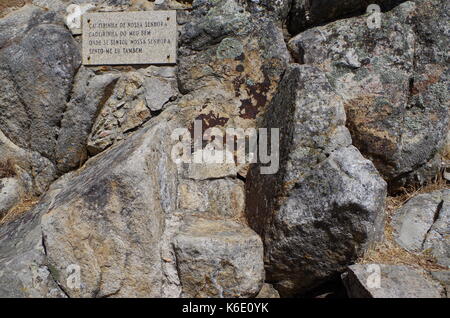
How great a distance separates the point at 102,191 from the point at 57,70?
178cm

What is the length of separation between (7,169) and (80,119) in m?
0.83

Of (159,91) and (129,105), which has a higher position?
(159,91)

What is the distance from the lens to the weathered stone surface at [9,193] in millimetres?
4199

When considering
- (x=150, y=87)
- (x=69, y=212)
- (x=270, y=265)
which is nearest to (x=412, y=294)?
(x=270, y=265)

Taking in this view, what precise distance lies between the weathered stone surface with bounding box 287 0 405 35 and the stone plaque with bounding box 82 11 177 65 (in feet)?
3.77

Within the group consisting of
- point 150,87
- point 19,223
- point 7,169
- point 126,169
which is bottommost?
point 19,223

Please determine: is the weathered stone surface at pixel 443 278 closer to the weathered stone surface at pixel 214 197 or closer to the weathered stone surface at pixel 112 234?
the weathered stone surface at pixel 214 197

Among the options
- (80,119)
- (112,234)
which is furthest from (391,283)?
(80,119)

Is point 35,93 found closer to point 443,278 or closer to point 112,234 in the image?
point 112,234

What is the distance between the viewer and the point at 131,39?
443 centimetres

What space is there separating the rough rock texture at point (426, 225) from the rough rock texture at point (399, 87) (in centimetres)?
23

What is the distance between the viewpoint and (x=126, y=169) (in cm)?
315

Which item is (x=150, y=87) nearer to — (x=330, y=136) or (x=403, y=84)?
(x=330, y=136)

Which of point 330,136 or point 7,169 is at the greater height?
point 330,136
